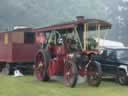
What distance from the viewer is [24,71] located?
23812 mm

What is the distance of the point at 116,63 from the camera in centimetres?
1862

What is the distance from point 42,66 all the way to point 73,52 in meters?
2.26

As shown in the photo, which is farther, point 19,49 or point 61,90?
point 19,49

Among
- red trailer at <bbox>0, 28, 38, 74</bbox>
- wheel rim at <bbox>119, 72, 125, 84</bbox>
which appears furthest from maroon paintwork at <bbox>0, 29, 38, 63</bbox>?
wheel rim at <bbox>119, 72, 125, 84</bbox>

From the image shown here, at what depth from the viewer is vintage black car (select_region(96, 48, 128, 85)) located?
18062mm

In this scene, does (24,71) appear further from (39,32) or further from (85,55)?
(85,55)

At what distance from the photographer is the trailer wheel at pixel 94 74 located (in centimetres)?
1684

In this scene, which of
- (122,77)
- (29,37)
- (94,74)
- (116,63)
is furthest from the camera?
(29,37)

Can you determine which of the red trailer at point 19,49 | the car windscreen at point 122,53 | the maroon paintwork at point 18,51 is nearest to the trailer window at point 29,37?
the red trailer at point 19,49

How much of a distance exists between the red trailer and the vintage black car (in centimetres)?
497

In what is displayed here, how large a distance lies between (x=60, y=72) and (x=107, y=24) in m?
2.71

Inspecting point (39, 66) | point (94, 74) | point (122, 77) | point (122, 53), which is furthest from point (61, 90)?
point (122, 53)

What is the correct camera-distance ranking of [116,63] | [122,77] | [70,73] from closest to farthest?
[70,73]
[122,77]
[116,63]

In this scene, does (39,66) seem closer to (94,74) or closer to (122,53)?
(94,74)
